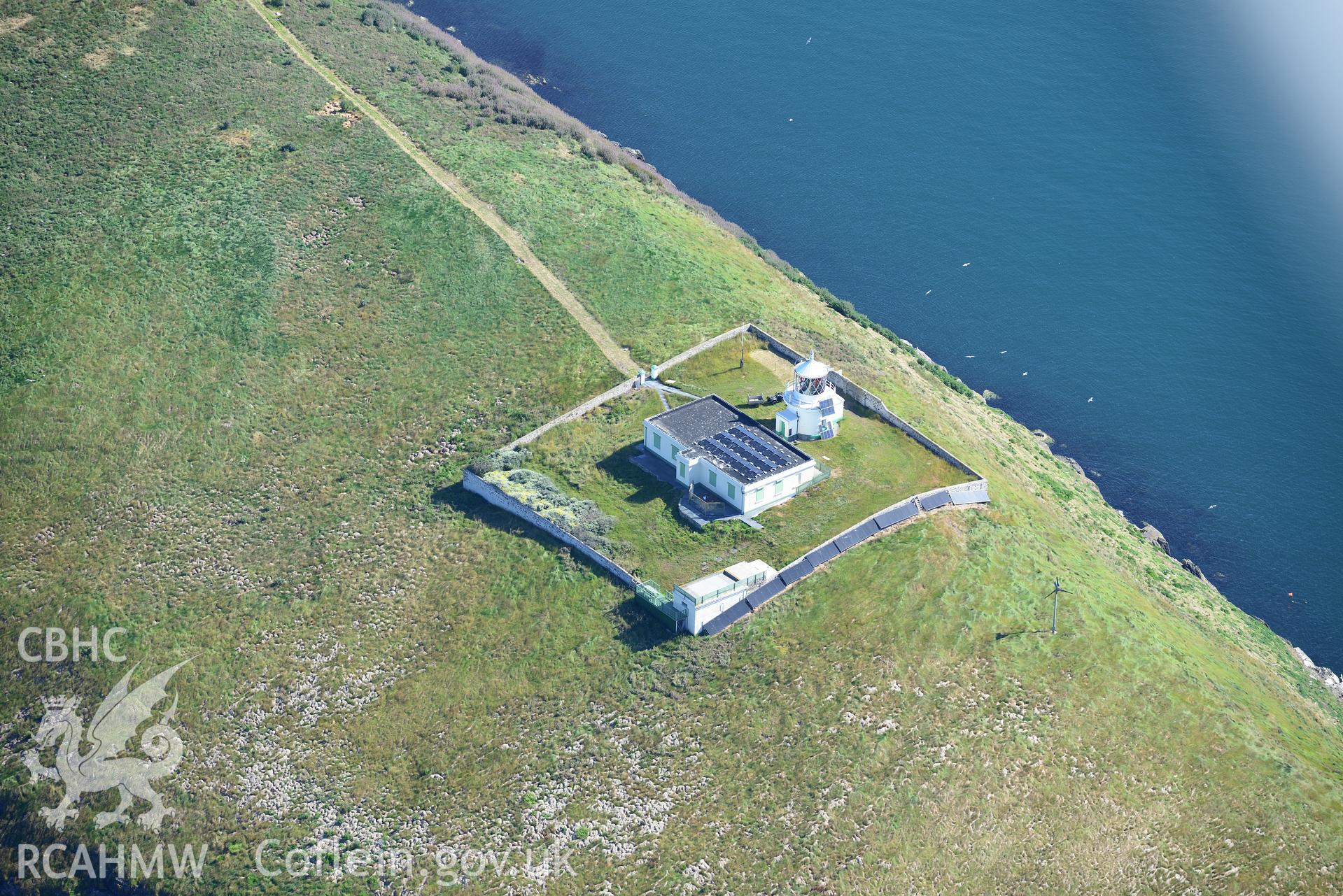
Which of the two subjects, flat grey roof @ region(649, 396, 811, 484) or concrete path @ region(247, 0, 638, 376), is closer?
flat grey roof @ region(649, 396, 811, 484)

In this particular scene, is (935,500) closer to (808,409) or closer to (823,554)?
(823,554)

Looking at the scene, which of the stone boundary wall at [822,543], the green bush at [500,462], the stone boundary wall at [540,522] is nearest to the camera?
the stone boundary wall at [822,543]

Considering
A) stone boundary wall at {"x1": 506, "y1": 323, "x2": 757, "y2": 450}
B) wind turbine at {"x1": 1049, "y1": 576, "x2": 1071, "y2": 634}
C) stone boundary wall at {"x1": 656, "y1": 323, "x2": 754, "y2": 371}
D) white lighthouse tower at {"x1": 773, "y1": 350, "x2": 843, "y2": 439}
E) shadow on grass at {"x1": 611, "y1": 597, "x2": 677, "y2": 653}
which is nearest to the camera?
wind turbine at {"x1": 1049, "y1": 576, "x2": 1071, "y2": 634}

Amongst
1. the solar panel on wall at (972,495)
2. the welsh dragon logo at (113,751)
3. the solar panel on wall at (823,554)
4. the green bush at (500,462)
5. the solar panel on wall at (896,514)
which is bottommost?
the welsh dragon logo at (113,751)

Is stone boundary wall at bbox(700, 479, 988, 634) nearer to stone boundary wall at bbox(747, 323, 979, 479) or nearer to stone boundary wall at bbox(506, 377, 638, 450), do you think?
stone boundary wall at bbox(747, 323, 979, 479)

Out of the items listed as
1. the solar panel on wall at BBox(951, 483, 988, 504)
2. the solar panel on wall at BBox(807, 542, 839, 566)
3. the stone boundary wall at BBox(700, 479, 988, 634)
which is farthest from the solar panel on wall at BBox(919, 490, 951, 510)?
the solar panel on wall at BBox(807, 542, 839, 566)

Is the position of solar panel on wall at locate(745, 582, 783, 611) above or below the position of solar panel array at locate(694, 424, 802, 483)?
below

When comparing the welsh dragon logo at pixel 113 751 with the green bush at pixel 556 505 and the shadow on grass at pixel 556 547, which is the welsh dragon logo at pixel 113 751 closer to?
the shadow on grass at pixel 556 547

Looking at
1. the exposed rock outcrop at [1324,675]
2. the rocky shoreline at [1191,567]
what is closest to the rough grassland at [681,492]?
the rocky shoreline at [1191,567]
